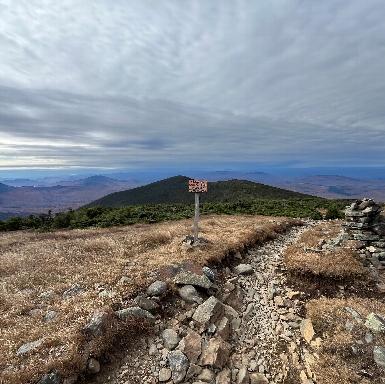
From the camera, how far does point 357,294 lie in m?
11.3

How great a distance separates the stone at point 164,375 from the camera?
6821 millimetres

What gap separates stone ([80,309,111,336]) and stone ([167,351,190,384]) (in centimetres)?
212

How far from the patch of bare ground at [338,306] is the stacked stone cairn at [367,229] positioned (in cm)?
94

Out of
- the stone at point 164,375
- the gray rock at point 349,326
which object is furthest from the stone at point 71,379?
the gray rock at point 349,326

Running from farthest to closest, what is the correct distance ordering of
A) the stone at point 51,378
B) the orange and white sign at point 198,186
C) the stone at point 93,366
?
the orange and white sign at point 198,186
the stone at point 93,366
the stone at point 51,378

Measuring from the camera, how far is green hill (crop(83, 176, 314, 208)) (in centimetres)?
7494

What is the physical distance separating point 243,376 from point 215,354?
93cm

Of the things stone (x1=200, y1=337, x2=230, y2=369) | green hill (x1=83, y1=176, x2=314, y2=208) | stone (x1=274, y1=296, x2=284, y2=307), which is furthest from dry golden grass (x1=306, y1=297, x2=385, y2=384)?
green hill (x1=83, y1=176, x2=314, y2=208)

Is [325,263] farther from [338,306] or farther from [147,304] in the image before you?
[147,304]

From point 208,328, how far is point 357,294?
7.54 m

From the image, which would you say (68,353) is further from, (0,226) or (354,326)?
(0,226)

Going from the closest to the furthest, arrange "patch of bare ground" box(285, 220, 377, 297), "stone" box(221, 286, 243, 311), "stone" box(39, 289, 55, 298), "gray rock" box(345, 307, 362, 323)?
"gray rock" box(345, 307, 362, 323)
"stone" box(39, 289, 55, 298)
"stone" box(221, 286, 243, 311)
"patch of bare ground" box(285, 220, 377, 297)

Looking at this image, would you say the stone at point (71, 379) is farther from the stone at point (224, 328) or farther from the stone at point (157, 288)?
the stone at point (224, 328)

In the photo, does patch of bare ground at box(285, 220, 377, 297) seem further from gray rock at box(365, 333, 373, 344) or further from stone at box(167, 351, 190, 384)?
stone at box(167, 351, 190, 384)
